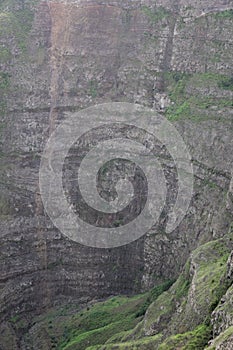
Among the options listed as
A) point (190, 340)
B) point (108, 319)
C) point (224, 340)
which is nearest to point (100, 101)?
point (108, 319)

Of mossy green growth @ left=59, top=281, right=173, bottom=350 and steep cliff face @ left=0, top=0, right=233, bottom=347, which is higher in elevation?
steep cliff face @ left=0, top=0, right=233, bottom=347

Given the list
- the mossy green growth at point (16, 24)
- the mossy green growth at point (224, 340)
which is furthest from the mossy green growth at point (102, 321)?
the mossy green growth at point (16, 24)

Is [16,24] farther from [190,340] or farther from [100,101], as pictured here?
[190,340]

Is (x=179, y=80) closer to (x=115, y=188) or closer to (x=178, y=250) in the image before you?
(x=115, y=188)

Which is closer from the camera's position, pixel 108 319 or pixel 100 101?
pixel 108 319

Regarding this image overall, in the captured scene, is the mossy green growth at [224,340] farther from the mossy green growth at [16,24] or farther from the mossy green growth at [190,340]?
the mossy green growth at [16,24]

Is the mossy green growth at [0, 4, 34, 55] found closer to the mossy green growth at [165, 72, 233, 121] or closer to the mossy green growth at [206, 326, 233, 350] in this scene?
the mossy green growth at [165, 72, 233, 121]

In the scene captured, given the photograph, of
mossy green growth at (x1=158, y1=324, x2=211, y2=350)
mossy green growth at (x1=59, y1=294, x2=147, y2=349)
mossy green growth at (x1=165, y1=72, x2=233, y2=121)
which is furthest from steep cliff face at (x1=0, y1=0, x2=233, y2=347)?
mossy green growth at (x1=158, y1=324, x2=211, y2=350)

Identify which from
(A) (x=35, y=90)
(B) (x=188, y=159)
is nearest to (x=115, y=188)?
(B) (x=188, y=159)

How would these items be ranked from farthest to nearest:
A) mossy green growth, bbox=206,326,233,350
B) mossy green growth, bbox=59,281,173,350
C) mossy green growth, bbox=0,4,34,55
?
mossy green growth, bbox=0,4,34,55, mossy green growth, bbox=59,281,173,350, mossy green growth, bbox=206,326,233,350
